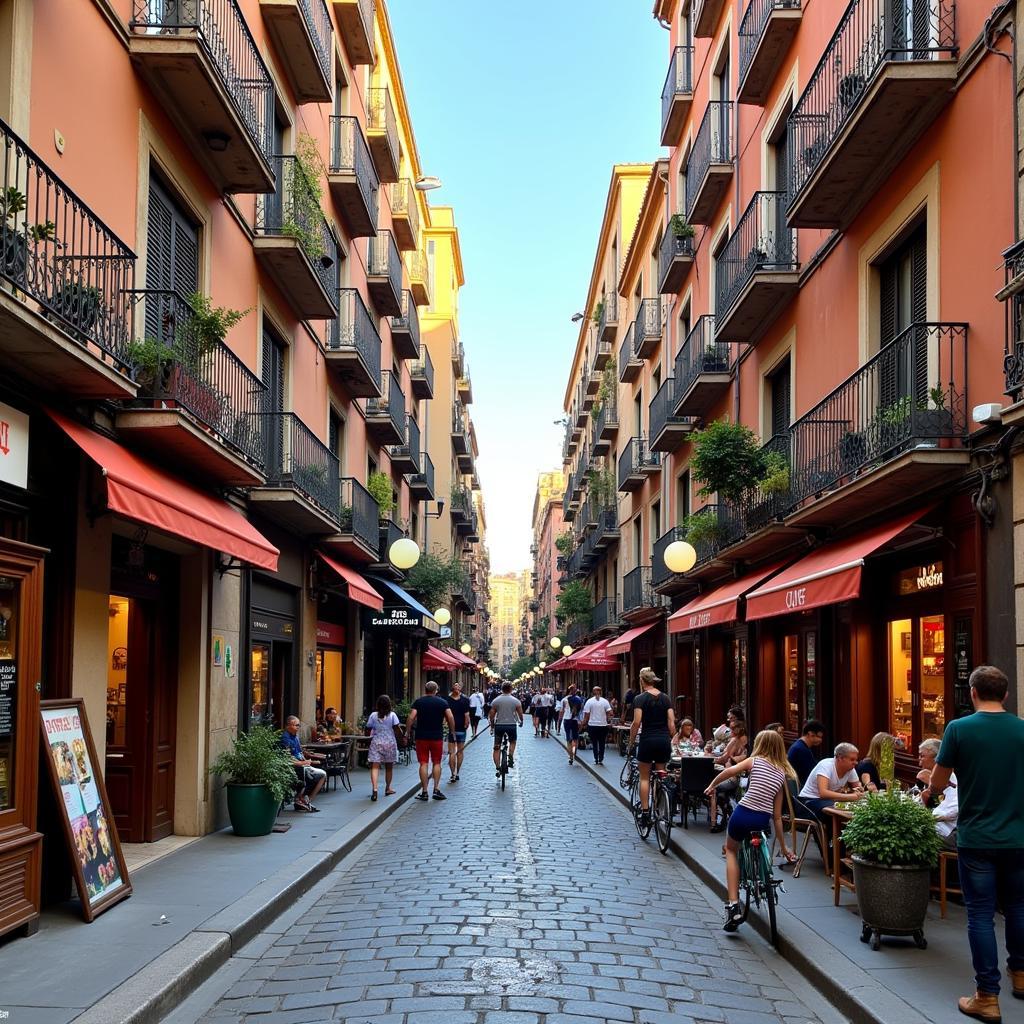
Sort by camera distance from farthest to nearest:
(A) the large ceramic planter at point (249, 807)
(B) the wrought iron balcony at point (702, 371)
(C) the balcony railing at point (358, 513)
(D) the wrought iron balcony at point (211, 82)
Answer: (B) the wrought iron balcony at point (702, 371) < (C) the balcony railing at point (358, 513) < (A) the large ceramic planter at point (249, 807) < (D) the wrought iron balcony at point (211, 82)

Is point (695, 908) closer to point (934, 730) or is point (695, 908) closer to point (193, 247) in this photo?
point (934, 730)

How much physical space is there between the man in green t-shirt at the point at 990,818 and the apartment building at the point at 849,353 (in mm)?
3105

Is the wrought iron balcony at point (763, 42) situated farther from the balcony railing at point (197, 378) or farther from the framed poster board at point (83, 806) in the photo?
the framed poster board at point (83, 806)

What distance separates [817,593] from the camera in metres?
11.4

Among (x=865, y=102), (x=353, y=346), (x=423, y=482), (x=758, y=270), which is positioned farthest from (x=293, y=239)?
(x=423, y=482)

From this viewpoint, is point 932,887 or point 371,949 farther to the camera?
point 932,887

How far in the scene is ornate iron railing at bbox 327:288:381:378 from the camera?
20656 millimetres

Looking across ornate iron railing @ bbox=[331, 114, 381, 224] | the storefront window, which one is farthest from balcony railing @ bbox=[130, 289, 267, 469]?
ornate iron railing @ bbox=[331, 114, 381, 224]

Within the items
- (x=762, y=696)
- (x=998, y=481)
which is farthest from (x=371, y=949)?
(x=762, y=696)

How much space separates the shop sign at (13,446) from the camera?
23.7ft

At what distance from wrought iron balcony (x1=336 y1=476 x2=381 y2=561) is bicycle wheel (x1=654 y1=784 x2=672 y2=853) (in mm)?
7814

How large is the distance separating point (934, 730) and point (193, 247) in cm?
996

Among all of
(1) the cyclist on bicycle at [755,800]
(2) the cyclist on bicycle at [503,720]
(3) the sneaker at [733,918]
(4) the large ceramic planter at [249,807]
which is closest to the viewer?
(1) the cyclist on bicycle at [755,800]

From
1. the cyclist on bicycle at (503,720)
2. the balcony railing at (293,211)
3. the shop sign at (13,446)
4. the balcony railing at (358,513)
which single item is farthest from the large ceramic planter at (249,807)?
the cyclist on bicycle at (503,720)
